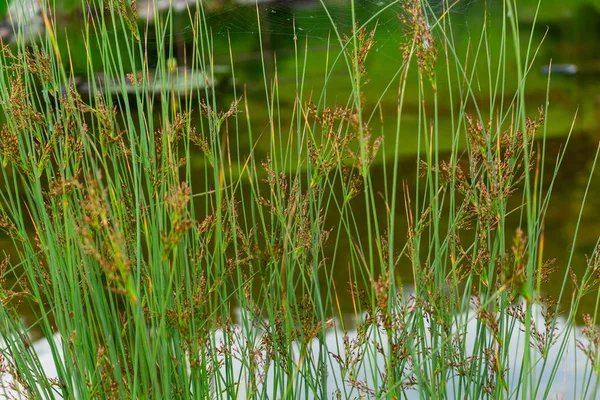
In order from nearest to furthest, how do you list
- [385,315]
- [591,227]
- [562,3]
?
[385,315] < [591,227] < [562,3]

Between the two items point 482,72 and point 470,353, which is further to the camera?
point 482,72

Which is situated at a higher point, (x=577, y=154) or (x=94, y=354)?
(x=94, y=354)

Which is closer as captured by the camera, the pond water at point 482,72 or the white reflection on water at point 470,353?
the white reflection on water at point 470,353

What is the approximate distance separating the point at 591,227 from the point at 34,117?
4.59m

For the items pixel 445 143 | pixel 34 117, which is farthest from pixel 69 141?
pixel 445 143

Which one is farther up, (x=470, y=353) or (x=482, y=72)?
(x=470, y=353)

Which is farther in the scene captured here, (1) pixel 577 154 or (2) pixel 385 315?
(1) pixel 577 154

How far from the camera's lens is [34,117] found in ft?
2.94

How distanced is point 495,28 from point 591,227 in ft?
8.87

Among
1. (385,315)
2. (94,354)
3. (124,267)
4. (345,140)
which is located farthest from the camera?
(94,354)

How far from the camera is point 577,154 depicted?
627 cm

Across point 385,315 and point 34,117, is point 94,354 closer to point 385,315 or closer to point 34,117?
point 34,117

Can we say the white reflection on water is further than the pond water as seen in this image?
No

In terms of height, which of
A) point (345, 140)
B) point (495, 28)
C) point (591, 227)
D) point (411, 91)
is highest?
point (345, 140)
